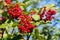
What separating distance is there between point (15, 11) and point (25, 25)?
24 centimetres

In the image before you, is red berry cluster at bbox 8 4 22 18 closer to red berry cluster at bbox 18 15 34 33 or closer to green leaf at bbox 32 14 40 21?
red berry cluster at bbox 18 15 34 33

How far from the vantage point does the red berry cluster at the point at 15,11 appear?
253 centimetres

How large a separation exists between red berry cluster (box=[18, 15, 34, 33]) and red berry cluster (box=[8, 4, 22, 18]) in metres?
0.06

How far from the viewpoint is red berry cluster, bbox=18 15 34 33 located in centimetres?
250

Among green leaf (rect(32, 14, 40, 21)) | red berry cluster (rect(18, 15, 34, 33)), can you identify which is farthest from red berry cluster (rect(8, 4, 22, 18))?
green leaf (rect(32, 14, 40, 21))

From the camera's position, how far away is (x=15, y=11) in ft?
8.57

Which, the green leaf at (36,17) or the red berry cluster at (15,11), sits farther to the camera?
the green leaf at (36,17)

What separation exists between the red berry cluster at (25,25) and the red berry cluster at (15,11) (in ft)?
0.21

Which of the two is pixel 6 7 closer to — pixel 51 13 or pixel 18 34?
pixel 18 34

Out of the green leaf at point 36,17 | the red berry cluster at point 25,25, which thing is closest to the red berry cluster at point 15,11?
the red berry cluster at point 25,25

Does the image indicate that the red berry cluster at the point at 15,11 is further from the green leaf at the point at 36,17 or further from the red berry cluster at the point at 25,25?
the green leaf at the point at 36,17

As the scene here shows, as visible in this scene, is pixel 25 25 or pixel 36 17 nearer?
pixel 25 25

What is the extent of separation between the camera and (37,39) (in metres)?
2.68

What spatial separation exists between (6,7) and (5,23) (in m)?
0.24
